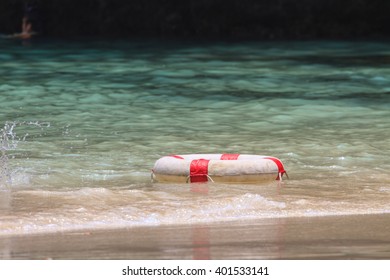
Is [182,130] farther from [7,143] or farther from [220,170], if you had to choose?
[220,170]

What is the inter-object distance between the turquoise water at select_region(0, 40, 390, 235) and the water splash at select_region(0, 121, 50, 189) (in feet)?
0.07

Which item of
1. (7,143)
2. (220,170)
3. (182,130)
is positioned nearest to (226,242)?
(220,170)

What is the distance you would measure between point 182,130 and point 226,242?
239 inches

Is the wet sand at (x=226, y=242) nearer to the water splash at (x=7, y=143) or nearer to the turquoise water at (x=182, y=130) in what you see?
the turquoise water at (x=182, y=130)

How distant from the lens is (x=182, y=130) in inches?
501

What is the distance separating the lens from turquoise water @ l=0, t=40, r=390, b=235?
26.5 feet

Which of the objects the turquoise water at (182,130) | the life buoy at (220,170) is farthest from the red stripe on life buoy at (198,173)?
the turquoise water at (182,130)

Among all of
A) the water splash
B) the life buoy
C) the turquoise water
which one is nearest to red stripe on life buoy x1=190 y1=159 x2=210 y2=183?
the life buoy

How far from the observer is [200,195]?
854 cm

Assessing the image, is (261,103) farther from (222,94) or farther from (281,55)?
(281,55)

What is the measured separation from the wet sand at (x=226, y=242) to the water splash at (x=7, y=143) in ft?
7.50

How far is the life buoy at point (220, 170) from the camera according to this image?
912cm

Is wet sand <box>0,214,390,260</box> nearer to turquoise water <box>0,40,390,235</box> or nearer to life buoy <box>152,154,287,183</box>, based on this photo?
turquoise water <box>0,40,390,235</box>

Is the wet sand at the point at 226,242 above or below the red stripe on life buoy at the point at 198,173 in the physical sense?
above
